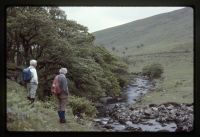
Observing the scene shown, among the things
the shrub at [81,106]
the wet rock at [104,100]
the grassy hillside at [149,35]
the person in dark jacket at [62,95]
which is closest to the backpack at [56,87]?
the person in dark jacket at [62,95]

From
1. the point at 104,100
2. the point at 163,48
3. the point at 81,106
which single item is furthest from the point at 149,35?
the point at 81,106

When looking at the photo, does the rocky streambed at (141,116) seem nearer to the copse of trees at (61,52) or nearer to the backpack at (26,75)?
the copse of trees at (61,52)

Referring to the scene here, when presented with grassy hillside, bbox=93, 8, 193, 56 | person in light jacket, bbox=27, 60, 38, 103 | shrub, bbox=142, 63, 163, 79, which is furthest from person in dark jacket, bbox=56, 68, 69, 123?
shrub, bbox=142, 63, 163, 79

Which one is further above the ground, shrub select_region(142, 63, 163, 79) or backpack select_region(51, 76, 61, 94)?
shrub select_region(142, 63, 163, 79)

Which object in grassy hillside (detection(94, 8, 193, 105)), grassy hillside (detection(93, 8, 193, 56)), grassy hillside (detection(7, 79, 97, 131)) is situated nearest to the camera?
grassy hillside (detection(7, 79, 97, 131))

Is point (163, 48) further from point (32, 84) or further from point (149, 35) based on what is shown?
point (32, 84)

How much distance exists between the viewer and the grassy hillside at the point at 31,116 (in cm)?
720

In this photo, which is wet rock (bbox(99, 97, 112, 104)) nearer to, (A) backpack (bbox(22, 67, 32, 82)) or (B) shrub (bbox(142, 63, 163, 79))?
(B) shrub (bbox(142, 63, 163, 79))

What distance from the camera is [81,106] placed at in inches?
291

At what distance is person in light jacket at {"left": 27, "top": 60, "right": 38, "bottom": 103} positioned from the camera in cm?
735

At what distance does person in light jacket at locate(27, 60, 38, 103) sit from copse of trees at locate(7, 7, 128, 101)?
58mm

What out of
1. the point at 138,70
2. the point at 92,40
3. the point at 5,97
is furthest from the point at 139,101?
the point at 5,97

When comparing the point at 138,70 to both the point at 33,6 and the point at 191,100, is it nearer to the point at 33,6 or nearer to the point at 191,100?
the point at 191,100
